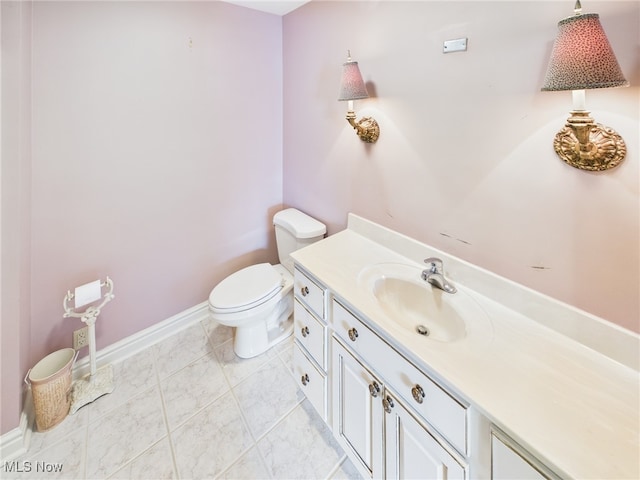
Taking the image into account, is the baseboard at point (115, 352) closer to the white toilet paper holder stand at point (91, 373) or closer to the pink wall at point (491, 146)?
the white toilet paper holder stand at point (91, 373)

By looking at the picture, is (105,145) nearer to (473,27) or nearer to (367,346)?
(367,346)

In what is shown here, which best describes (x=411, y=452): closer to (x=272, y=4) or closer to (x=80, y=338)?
(x=80, y=338)

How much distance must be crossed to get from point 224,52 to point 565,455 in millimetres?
2409

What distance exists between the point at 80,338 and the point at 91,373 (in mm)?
213

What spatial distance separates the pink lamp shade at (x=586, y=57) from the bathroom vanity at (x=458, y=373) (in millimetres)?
659

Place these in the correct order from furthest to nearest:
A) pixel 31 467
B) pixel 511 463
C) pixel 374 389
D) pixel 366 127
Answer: pixel 366 127 < pixel 31 467 < pixel 374 389 < pixel 511 463

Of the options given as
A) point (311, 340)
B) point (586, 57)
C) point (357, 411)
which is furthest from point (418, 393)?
point (586, 57)

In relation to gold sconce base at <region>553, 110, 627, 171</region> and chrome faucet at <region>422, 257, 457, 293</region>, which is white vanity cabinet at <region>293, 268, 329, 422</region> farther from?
gold sconce base at <region>553, 110, 627, 171</region>

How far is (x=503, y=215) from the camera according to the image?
1052mm

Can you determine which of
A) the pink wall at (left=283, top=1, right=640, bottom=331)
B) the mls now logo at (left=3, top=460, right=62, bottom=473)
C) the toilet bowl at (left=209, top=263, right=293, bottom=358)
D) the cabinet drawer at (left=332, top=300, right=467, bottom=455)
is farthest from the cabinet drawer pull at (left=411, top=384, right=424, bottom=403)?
the mls now logo at (left=3, top=460, right=62, bottom=473)

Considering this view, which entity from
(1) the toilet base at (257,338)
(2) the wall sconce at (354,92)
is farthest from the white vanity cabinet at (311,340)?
(2) the wall sconce at (354,92)

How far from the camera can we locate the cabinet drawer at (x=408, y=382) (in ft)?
2.46

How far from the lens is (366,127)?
4.78 feet

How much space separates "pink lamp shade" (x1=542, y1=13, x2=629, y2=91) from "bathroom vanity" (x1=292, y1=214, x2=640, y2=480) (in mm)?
659
